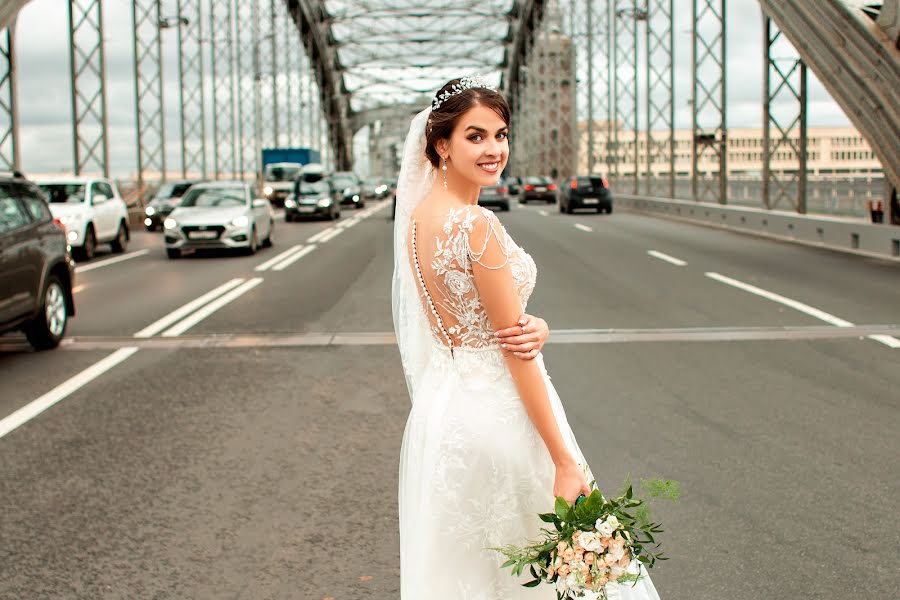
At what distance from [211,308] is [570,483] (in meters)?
11.3

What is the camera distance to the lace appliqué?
248 centimetres

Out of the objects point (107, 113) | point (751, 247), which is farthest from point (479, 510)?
point (107, 113)

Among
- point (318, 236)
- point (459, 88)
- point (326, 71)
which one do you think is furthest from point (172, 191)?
point (326, 71)

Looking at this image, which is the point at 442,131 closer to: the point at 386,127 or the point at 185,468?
the point at 185,468

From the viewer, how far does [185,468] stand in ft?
19.2

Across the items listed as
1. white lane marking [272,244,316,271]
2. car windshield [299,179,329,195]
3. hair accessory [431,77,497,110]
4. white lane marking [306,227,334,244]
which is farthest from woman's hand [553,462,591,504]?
car windshield [299,179,329,195]

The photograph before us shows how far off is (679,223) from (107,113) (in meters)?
17.9

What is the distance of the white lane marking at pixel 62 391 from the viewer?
714cm

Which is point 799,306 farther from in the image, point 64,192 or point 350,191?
point 350,191

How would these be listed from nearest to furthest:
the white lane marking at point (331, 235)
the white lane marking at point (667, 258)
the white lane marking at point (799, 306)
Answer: the white lane marking at point (799, 306)
the white lane marking at point (667, 258)
the white lane marking at point (331, 235)

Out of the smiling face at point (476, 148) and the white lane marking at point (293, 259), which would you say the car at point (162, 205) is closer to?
the white lane marking at point (293, 259)

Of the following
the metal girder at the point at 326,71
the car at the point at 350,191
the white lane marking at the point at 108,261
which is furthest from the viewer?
the metal girder at the point at 326,71

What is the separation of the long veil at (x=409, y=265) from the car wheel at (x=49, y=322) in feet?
26.6

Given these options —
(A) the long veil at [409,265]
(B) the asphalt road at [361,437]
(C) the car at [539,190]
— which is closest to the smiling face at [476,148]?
(A) the long veil at [409,265]
